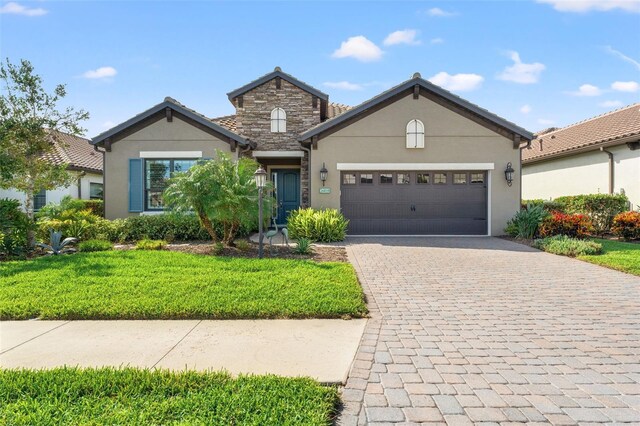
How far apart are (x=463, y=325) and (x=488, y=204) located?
33.0 ft

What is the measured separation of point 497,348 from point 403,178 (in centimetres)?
1008

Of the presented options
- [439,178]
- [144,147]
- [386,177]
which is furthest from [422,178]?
[144,147]

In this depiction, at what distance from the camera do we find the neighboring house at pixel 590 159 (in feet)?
48.1

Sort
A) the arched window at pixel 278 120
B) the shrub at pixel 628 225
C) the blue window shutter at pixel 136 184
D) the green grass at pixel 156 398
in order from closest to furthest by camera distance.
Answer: the green grass at pixel 156 398
the shrub at pixel 628 225
the blue window shutter at pixel 136 184
the arched window at pixel 278 120

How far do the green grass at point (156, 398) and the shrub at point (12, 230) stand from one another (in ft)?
25.1

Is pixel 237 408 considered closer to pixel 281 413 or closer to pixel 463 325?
pixel 281 413

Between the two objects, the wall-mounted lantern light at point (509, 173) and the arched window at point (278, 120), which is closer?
the wall-mounted lantern light at point (509, 173)

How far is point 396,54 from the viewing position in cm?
1134

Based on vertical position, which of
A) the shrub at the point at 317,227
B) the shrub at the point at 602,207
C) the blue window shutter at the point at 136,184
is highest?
the blue window shutter at the point at 136,184

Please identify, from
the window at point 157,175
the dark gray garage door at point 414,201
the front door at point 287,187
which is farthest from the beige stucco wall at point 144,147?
the dark gray garage door at point 414,201

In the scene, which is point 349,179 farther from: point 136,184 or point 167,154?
point 136,184

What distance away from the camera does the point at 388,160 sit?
1359 centimetres

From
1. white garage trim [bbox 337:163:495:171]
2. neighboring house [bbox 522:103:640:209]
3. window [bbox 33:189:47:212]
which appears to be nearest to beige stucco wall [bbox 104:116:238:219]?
white garage trim [bbox 337:163:495:171]

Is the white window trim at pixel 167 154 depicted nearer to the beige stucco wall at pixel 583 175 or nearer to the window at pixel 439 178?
the window at pixel 439 178
